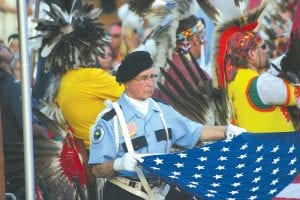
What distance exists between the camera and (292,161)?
20.3 ft

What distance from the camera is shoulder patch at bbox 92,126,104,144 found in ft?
19.2

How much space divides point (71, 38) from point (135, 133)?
97 cm

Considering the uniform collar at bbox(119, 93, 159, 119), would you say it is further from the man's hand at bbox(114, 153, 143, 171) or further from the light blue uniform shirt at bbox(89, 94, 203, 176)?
the man's hand at bbox(114, 153, 143, 171)

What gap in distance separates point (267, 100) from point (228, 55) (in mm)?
496

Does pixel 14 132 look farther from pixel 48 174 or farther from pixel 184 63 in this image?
pixel 184 63

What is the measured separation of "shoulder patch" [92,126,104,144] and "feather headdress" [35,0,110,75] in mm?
641

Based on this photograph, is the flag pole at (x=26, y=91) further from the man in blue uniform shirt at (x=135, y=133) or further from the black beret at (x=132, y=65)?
the black beret at (x=132, y=65)

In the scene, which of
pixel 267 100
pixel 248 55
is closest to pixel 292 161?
pixel 267 100

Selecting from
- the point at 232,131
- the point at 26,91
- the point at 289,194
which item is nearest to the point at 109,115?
the point at 232,131

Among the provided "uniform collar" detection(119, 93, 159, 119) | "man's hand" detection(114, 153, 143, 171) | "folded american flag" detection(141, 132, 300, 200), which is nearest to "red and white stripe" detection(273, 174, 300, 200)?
"folded american flag" detection(141, 132, 300, 200)

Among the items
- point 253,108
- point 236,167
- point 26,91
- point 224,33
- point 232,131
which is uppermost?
point 224,33

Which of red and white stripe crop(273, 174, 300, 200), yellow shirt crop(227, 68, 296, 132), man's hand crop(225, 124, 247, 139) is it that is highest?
yellow shirt crop(227, 68, 296, 132)

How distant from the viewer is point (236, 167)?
599 cm

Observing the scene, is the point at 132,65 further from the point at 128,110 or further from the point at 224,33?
the point at 224,33
